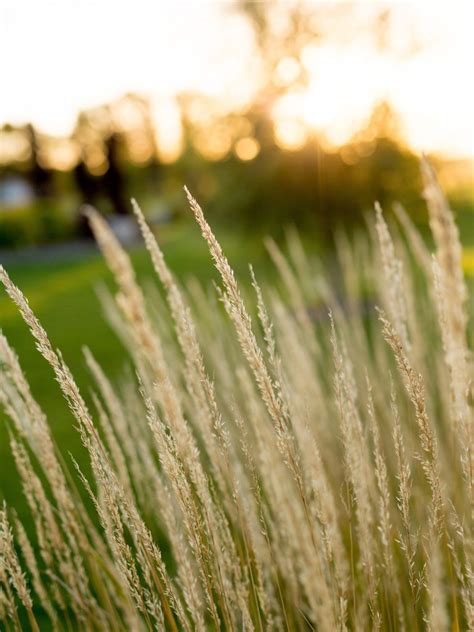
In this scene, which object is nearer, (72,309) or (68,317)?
(68,317)

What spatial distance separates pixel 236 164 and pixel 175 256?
416 inches

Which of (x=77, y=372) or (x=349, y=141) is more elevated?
(x=349, y=141)

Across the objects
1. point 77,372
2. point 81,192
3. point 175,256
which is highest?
point 81,192

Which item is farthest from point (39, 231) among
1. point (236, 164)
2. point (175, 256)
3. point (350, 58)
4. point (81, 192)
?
point (350, 58)

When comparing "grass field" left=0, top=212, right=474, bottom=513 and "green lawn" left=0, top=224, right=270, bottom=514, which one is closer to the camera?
"green lawn" left=0, top=224, right=270, bottom=514

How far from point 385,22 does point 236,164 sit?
293cm

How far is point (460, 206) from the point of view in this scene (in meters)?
9.43

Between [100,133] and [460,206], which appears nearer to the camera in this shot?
[460,206]

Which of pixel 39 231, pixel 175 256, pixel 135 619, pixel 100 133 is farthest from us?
pixel 100 133

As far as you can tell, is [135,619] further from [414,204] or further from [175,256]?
[175,256]

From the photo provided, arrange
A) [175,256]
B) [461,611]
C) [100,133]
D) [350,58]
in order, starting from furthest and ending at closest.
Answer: [100,133] < [175,256] < [350,58] < [461,611]

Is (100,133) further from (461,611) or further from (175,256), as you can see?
(461,611)

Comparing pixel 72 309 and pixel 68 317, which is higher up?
pixel 72 309

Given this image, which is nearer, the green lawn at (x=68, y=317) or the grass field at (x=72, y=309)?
the green lawn at (x=68, y=317)
